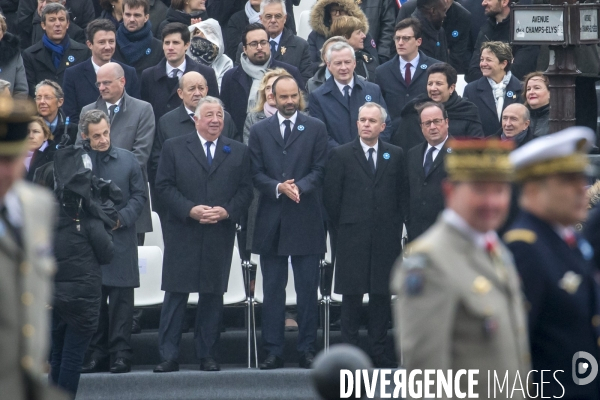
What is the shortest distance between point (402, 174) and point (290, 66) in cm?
199

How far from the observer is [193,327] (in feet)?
39.7

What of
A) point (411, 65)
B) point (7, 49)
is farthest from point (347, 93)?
point (7, 49)

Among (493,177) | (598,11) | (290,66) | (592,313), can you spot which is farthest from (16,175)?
(290,66)

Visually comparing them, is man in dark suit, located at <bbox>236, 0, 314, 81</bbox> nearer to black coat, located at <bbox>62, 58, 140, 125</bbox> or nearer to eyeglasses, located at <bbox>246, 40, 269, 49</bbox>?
eyeglasses, located at <bbox>246, 40, 269, 49</bbox>

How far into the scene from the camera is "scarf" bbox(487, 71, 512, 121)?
13.0m

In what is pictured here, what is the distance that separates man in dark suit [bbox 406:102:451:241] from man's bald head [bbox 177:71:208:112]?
84.5 inches

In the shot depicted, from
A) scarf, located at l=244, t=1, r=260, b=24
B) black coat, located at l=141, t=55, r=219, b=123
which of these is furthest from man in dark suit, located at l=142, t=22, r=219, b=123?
scarf, located at l=244, t=1, r=260, b=24

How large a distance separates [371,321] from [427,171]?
1458 millimetres

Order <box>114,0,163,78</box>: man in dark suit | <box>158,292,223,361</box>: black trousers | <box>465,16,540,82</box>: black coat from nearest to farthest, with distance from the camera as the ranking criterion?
<box>158,292,223,361</box>: black trousers → <box>114,0,163,78</box>: man in dark suit → <box>465,16,540,82</box>: black coat

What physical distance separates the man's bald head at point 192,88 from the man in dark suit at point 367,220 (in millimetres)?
1532

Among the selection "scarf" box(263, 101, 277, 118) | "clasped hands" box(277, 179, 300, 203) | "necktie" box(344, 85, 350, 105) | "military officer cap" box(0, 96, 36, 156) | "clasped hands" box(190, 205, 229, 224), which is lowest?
"clasped hands" box(190, 205, 229, 224)

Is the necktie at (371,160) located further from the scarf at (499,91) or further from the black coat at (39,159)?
the black coat at (39,159)

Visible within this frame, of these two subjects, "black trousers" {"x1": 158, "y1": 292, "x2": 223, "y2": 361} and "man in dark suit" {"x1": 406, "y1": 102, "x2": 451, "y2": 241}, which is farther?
"man in dark suit" {"x1": 406, "y1": 102, "x2": 451, "y2": 241}

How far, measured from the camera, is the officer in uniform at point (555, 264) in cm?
494
